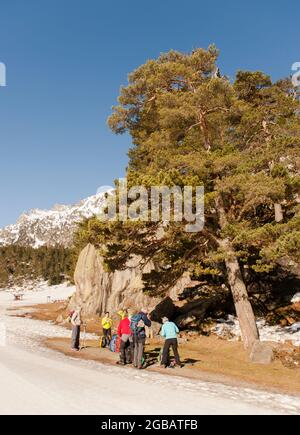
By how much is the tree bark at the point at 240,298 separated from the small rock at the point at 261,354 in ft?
3.77

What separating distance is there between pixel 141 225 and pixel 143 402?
8.69 metres

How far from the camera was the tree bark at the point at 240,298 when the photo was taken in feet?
54.9

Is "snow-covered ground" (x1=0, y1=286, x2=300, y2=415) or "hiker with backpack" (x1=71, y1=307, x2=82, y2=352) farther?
"hiker with backpack" (x1=71, y1=307, x2=82, y2=352)

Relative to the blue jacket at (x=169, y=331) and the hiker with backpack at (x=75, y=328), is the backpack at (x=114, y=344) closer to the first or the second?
the hiker with backpack at (x=75, y=328)

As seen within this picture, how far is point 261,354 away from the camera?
14.9 m

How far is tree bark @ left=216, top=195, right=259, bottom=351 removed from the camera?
16.7m

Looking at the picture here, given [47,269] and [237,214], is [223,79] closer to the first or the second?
[237,214]

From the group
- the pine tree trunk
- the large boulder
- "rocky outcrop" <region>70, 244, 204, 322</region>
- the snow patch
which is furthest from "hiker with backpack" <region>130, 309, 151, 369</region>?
the large boulder

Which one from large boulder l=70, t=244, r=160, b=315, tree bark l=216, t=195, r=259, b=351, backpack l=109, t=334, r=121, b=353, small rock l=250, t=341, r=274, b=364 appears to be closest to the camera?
small rock l=250, t=341, r=274, b=364

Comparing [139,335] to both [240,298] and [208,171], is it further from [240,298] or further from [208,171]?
[208,171]

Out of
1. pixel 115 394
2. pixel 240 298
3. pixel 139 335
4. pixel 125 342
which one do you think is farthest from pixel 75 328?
pixel 115 394

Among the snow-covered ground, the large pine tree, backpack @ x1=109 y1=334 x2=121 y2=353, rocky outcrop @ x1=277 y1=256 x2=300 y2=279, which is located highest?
the large pine tree

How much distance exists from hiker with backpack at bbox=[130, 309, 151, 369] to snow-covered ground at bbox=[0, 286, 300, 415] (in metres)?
1.05

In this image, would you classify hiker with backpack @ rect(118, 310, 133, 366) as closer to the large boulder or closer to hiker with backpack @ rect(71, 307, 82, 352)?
hiker with backpack @ rect(71, 307, 82, 352)
